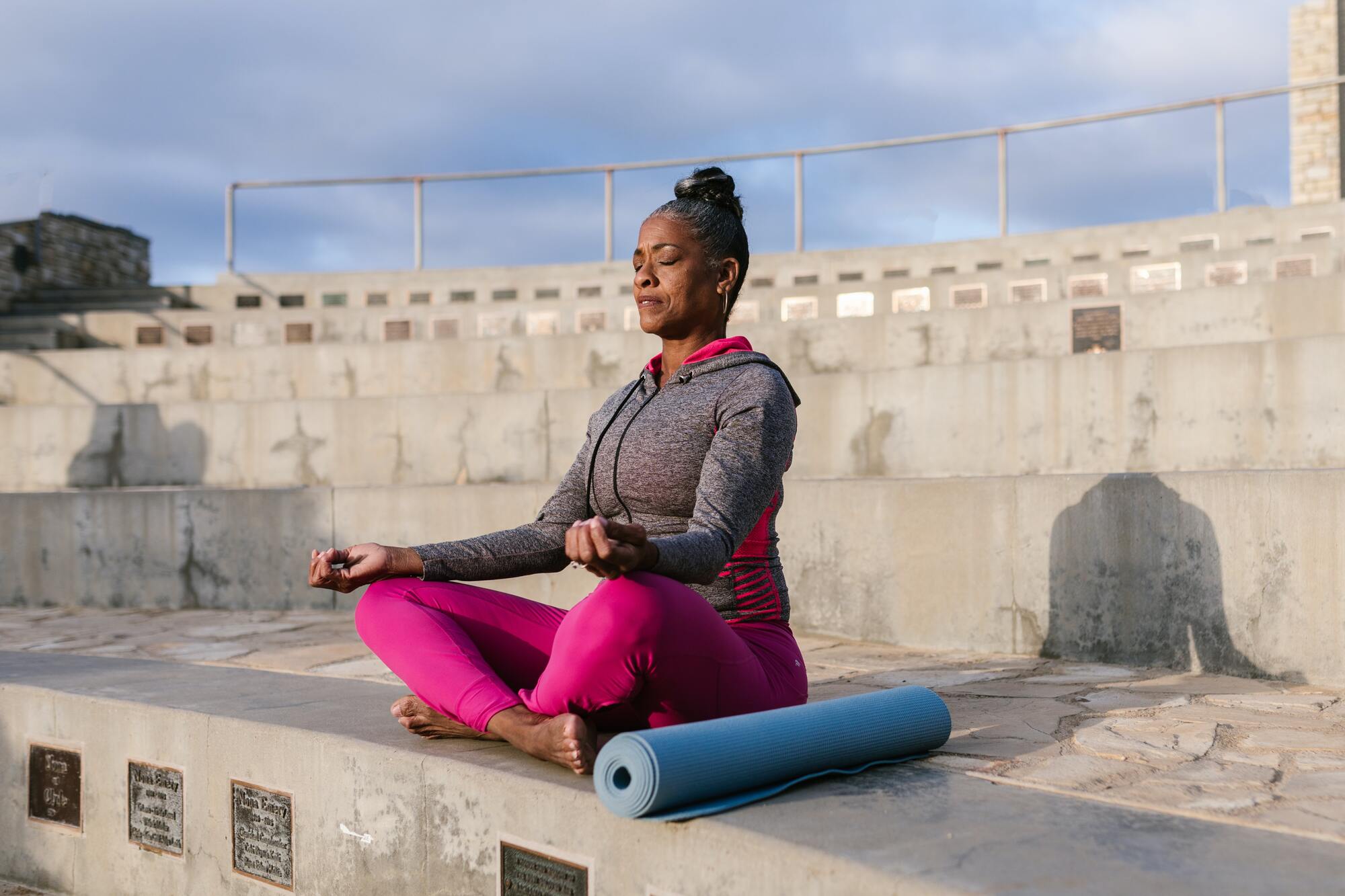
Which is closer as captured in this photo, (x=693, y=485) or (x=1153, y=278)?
(x=693, y=485)

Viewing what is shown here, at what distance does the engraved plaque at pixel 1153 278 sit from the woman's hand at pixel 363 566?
6.04m

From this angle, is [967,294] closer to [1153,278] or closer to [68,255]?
[1153,278]

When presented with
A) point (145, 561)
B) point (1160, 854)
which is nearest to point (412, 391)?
point (145, 561)

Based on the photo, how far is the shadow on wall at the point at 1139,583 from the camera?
3.36 metres

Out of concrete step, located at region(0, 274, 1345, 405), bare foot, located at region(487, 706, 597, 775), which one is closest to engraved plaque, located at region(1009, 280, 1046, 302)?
concrete step, located at region(0, 274, 1345, 405)

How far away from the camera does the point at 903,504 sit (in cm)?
402

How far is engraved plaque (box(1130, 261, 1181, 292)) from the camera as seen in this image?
6.92 meters

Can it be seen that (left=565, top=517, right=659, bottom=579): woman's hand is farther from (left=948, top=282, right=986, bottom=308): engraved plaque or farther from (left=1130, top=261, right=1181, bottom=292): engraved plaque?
(left=948, top=282, right=986, bottom=308): engraved plaque

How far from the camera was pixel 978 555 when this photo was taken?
382cm

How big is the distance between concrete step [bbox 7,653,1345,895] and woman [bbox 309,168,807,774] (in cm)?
12

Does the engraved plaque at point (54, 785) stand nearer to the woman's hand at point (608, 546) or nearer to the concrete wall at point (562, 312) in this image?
the woman's hand at point (608, 546)

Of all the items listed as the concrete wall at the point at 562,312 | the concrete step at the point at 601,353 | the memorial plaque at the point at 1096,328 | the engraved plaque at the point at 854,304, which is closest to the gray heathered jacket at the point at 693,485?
the concrete step at the point at 601,353

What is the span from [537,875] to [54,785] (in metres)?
1.54

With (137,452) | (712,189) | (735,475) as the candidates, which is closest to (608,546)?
(735,475)
